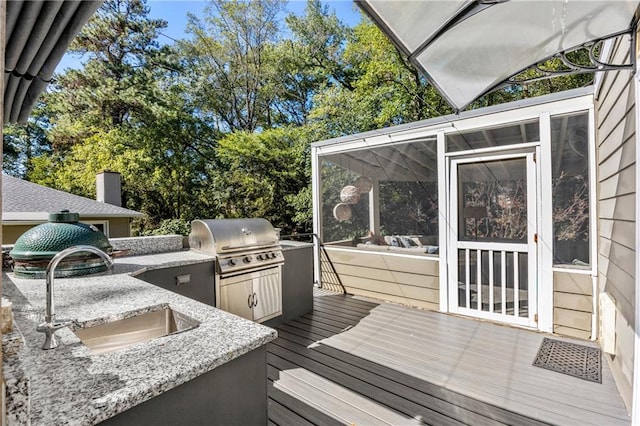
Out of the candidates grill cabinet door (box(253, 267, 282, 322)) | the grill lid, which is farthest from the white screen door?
the grill lid

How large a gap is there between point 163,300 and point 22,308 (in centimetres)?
62

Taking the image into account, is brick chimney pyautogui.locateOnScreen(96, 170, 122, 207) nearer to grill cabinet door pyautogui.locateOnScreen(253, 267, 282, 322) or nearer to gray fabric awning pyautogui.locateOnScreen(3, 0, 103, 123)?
gray fabric awning pyautogui.locateOnScreen(3, 0, 103, 123)

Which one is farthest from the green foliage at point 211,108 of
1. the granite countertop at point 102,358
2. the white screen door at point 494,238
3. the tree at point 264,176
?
the granite countertop at point 102,358

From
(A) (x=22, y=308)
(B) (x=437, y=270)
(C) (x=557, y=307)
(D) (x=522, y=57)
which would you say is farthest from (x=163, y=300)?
(C) (x=557, y=307)

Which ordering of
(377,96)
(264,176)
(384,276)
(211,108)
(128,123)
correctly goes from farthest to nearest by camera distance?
(211,108) → (128,123) → (264,176) → (377,96) → (384,276)

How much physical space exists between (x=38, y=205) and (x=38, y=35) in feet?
23.4

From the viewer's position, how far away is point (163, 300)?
167cm

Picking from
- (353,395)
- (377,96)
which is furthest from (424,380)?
(377,96)

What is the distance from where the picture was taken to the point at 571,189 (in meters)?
3.27

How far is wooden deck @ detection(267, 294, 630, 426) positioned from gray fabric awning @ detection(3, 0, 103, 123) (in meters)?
2.71

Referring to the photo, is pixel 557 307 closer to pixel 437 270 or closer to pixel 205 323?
pixel 437 270

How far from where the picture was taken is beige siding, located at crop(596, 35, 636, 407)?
81.0 inches

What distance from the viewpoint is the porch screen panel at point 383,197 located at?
4.33 metres

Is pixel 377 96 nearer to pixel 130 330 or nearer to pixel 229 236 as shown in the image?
pixel 229 236
